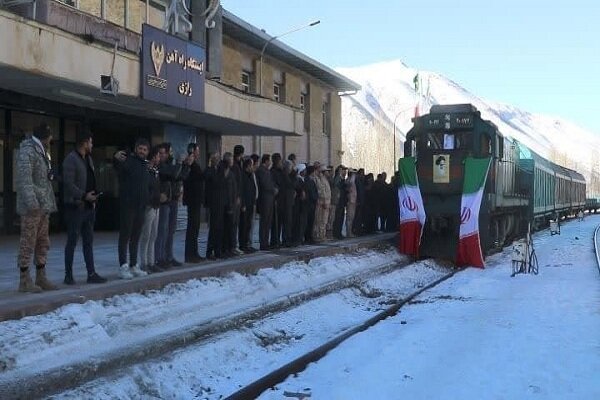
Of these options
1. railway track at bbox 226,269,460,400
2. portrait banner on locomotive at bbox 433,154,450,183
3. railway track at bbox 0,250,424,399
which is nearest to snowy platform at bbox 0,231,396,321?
railway track at bbox 0,250,424,399

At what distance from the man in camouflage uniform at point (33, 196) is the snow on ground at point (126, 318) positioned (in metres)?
0.87

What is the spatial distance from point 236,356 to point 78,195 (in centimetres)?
270

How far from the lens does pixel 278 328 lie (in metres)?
8.62

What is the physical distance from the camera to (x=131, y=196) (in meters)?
9.03

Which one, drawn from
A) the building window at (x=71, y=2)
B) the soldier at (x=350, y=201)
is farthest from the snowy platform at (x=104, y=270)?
the building window at (x=71, y=2)

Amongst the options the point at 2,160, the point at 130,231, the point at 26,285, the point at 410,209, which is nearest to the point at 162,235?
the point at 130,231

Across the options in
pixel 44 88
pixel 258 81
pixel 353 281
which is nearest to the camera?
pixel 353 281

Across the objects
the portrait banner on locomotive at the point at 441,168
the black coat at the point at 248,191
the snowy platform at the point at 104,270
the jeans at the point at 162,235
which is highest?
the portrait banner on locomotive at the point at 441,168

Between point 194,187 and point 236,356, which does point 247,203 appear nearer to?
point 194,187

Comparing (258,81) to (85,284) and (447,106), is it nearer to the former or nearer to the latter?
(447,106)

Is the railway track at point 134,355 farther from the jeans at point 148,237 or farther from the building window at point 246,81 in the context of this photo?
the building window at point 246,81

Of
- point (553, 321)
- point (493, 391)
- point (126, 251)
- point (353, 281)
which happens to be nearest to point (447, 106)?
point (353, 281)

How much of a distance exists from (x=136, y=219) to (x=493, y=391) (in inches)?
205

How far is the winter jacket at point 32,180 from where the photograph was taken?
292 inches
